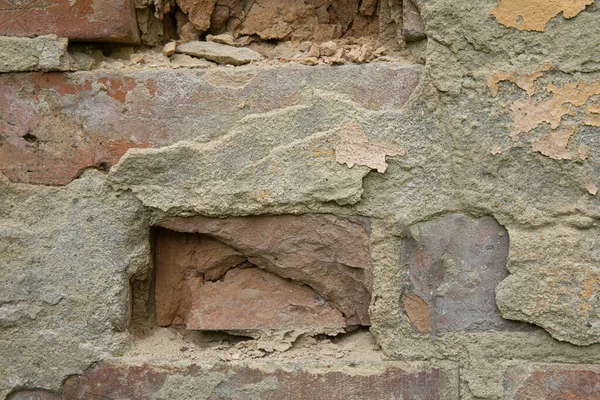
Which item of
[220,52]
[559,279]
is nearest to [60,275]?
[220,52]

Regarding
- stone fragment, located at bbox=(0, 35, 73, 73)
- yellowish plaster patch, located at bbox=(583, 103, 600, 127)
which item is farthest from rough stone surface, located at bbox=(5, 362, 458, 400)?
stone fragment, located at bbox=(0, 35, 73, 73)

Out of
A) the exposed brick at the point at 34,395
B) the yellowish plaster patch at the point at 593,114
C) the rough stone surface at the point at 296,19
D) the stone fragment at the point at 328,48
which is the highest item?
the rough stone surface at the point at 296,19

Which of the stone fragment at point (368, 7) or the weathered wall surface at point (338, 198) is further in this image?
the stone fragment at point (368, 7)

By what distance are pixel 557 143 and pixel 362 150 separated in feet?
1.32

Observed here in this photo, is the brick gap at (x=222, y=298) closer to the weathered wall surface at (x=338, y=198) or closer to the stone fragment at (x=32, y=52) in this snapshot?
the weathered wall surface at (x=338, y=198)

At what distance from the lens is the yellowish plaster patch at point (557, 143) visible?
4.30 ft

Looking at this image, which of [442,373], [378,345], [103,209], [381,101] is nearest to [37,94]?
[103,209]

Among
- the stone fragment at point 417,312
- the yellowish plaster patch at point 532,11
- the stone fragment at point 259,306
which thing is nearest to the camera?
the yellowish plaster patch at point 532,11

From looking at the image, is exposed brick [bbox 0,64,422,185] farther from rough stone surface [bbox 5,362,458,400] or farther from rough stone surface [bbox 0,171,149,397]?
rough stone surface [bbox 5,362,458,400]

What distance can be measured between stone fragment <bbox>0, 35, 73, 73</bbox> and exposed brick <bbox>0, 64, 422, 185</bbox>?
3cm

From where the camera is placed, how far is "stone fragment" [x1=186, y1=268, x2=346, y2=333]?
1.51 m

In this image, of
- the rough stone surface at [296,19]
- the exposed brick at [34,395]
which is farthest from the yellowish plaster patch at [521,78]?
the exposed brick at [34,395]

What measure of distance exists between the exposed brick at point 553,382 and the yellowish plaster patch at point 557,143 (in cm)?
45

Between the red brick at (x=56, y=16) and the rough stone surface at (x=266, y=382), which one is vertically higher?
the red brick at (x=56, y=16)
